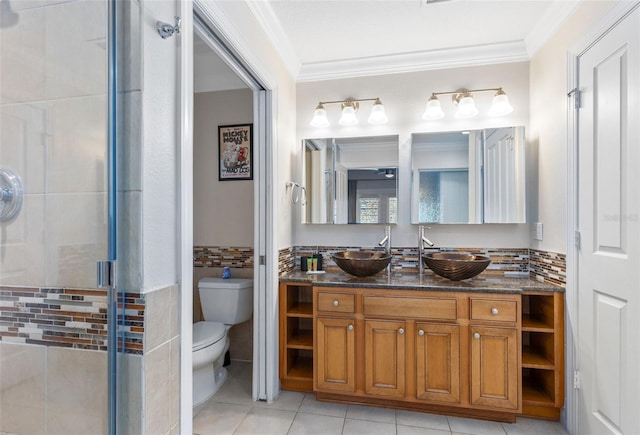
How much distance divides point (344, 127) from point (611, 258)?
188 cm

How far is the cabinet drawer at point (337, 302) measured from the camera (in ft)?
6.89

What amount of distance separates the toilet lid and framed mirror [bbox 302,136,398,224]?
1.04 metres

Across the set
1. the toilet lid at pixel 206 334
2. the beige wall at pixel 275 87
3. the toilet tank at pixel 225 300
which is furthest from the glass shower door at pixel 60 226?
the toilet tank at pixel 225 300

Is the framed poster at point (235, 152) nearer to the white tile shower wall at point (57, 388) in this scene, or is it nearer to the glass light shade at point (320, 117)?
the glass light shade at point (320, 117)

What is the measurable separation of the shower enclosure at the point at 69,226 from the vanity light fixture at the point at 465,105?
199 centimetres

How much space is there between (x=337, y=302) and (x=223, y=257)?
4.02 feet

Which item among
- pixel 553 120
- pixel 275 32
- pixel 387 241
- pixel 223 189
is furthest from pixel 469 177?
pixel 223 189

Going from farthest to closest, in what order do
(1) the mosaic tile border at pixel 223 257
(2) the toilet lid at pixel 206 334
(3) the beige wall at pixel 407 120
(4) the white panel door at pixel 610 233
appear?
(1) the mosaic tile border at pixel 223 257
(3) the beige wall at pixel 407 120
(2) the toilet lid at pixel 206 334
(4) the white panel door at pixel 610 233

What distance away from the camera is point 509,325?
1.92 meters

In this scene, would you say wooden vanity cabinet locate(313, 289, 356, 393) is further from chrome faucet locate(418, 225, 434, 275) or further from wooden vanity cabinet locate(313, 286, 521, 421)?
chrome faucet locate(418, 225, 434, 275)

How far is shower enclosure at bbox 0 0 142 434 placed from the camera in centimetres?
104

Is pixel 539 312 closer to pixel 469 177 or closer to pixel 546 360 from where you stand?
pixel 546 360

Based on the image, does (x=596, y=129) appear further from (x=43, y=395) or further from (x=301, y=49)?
(x=43, y=395)

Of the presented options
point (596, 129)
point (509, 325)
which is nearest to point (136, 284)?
point (509, 325)
